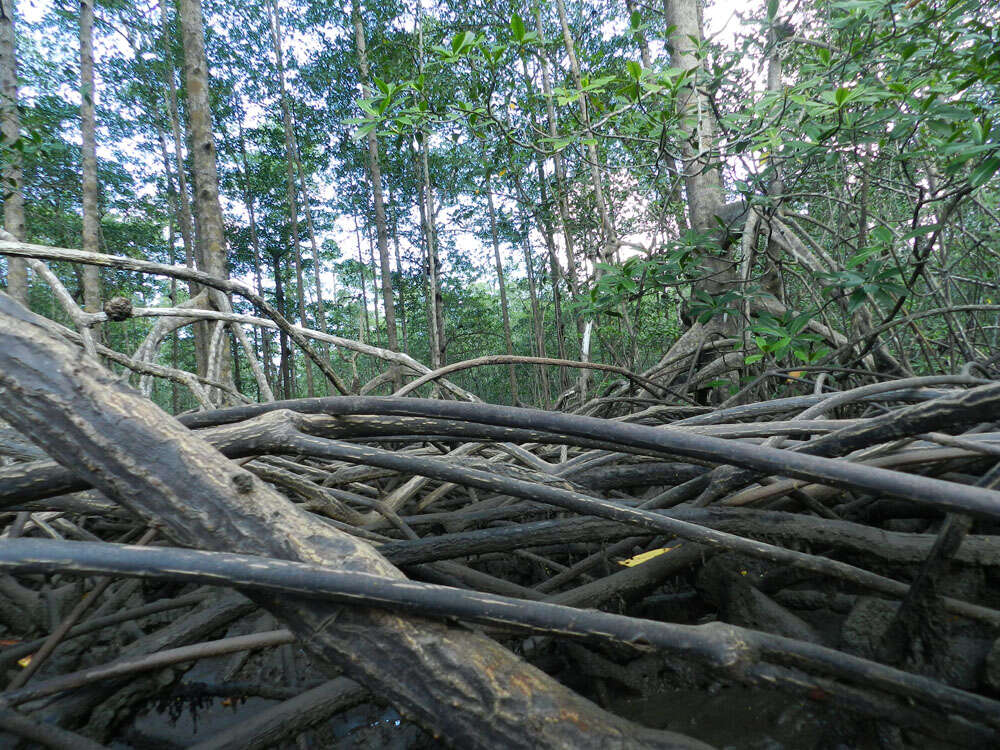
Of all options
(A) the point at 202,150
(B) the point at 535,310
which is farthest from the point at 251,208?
(A) the point at 202,150

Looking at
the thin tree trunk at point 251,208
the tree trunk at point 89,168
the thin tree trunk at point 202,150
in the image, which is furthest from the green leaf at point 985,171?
the thin tree trunk at point 251,208

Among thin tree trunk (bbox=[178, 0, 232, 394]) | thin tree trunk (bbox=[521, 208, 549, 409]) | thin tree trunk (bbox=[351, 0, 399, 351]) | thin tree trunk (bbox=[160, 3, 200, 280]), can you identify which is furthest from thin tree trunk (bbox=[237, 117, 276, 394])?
thin tree trunk (bbox=[178, 0, 232, 394])

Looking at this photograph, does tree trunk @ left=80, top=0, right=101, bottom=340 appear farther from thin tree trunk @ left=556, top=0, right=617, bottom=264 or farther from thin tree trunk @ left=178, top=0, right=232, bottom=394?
thin tree trunk @ left=556, top=0, right=617, bottom=264

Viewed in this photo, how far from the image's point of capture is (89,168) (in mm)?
7500

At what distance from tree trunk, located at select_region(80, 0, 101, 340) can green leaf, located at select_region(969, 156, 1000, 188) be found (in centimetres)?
817

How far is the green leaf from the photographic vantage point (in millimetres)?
1322

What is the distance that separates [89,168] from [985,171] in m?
9.87

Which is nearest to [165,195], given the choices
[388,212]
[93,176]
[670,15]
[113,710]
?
[388,212]

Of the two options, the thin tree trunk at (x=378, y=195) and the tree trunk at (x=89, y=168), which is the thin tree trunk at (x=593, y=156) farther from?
the tree trunk at (x=89, y=168)

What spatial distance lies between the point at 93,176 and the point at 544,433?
9.44 metres

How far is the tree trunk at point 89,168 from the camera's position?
22.5 ft

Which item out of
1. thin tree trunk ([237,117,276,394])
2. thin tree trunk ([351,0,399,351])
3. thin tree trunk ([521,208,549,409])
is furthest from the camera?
thin tree trunk ([237,117,276,394])

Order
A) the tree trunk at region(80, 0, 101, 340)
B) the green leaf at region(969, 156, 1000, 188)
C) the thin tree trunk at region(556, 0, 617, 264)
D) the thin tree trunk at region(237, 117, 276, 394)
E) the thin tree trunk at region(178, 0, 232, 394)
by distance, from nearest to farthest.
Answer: the green leaf at region(969, 156, 1000, 188) → the thin tree trunk at region(556, 0, 617, 264) → the thin tree trunk at region(178, 0, 232, 394) → the tree trunk at region(80, 0, 101, 340) → the thin tree trunk at region(237, 117, 276, 394)

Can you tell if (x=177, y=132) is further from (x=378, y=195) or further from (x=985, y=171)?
(x=985, y=171)
